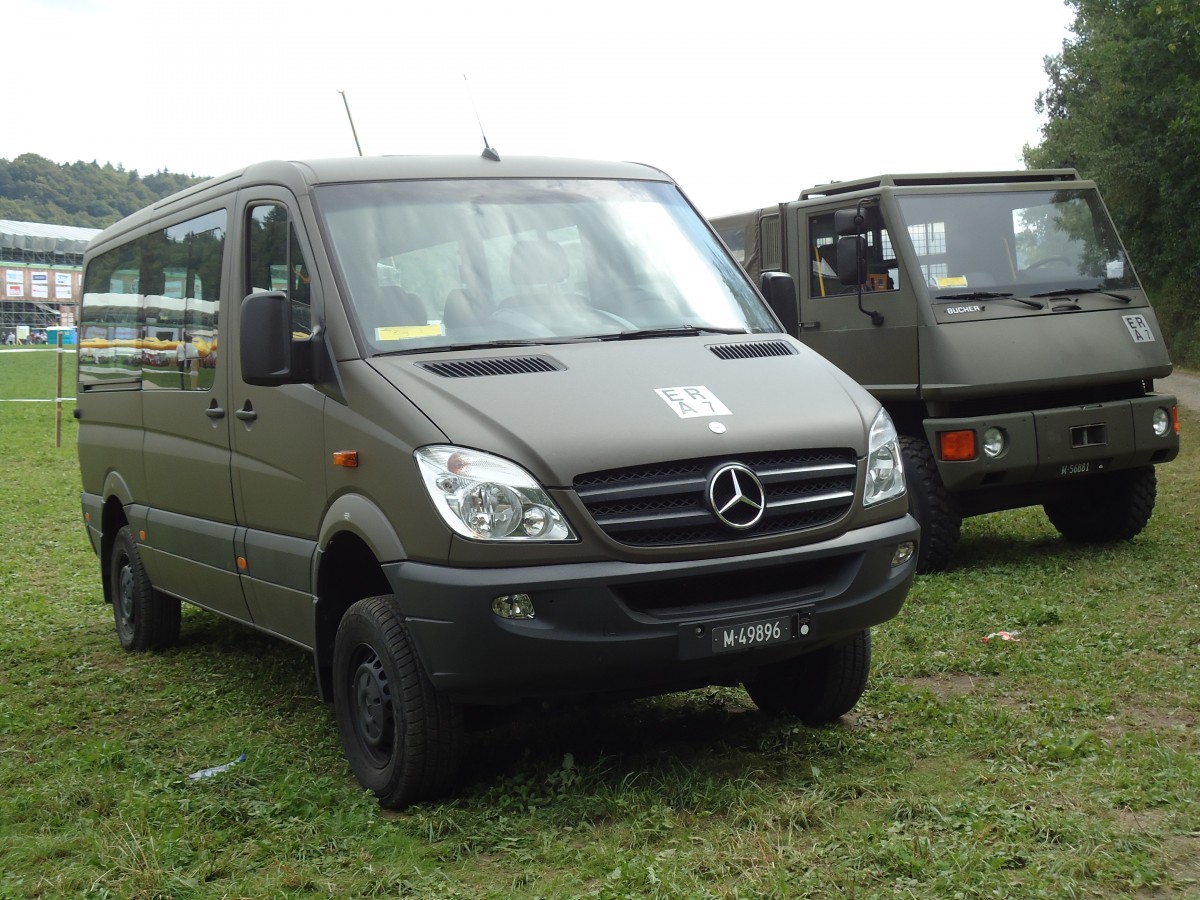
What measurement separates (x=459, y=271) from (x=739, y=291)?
126cm

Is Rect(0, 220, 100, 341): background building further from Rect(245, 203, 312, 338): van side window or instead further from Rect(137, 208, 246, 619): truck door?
Rect(245, 203, 312, 338): van side window

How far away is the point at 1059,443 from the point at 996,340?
76 centimetres

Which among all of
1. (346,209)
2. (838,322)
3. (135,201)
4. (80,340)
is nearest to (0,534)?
(80,340)

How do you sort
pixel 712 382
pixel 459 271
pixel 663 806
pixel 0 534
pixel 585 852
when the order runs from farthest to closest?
pixel 0 534, pixel 459 271, pixel 712 382, pixel 663 806, pixel 585 852

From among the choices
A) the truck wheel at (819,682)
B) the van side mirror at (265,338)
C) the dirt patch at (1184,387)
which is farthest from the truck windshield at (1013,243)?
the dirt patch at (1184,387)

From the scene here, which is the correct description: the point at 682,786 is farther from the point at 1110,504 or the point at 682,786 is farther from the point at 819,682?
the point at 1110,504

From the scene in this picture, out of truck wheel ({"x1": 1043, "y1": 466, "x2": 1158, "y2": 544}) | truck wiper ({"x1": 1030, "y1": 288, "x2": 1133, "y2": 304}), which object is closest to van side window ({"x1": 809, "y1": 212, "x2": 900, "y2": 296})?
truck wiper ({"x1": 1030, "y1": 288, "x2": 1133, "y2": 304})

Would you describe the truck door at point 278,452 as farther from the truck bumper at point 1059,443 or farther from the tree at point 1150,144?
the tree at point 1150,144

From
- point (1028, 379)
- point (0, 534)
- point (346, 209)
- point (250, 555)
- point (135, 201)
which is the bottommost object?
point (0, 534)

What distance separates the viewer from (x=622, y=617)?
4652mm

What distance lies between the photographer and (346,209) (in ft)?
18.5

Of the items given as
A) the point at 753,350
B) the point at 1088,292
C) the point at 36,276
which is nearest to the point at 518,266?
the point at 753,350

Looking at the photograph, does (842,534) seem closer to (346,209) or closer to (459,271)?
(459,271)

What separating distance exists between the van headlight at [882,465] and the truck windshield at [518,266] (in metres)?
0.82
